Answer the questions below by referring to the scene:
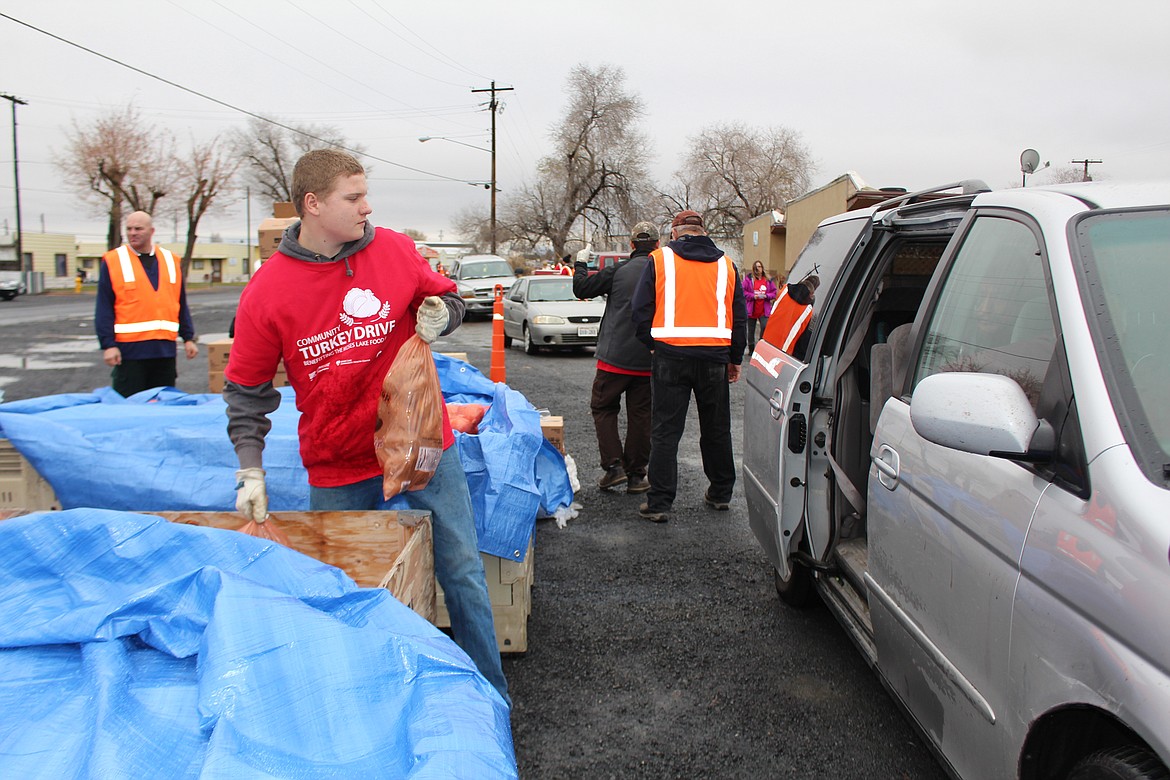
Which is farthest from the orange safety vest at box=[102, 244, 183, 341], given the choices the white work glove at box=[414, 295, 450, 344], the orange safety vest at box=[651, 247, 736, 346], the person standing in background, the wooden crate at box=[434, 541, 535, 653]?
the white work glove at box=[414, 295, 450, 344]

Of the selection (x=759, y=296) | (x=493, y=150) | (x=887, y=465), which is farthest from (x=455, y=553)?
(x=493, y=150)

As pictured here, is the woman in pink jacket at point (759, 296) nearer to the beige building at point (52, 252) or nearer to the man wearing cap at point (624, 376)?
the man wearing cap at point (624, 376)

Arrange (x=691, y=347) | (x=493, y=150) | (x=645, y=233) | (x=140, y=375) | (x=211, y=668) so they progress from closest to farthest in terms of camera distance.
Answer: (x=211, y=668)
(x=691, y=347)
(x=140, y=375)
(x=645, y=233)
(x=493, y=150)

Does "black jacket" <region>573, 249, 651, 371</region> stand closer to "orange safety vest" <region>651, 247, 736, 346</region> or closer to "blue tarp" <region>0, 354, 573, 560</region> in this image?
"orange safety vest" <region>651, 247, 736, 346</region>

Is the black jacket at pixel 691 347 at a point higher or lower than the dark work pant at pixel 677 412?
higher

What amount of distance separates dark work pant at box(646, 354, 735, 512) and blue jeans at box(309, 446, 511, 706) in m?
2.74

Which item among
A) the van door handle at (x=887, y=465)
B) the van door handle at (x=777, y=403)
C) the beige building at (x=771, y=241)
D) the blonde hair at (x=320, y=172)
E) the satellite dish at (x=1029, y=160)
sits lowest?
the van door handle at (x=887, y=465)

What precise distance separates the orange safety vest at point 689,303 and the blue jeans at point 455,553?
2746 mm

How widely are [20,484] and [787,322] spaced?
3609 mm

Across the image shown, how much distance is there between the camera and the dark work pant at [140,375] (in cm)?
632

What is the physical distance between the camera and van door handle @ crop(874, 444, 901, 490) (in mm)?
2627

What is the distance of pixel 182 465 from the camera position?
3.92 metres

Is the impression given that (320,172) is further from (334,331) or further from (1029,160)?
(1029,160)

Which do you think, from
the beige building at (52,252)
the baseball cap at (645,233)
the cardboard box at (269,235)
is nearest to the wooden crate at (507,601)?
the baseball cap at (645,233)
